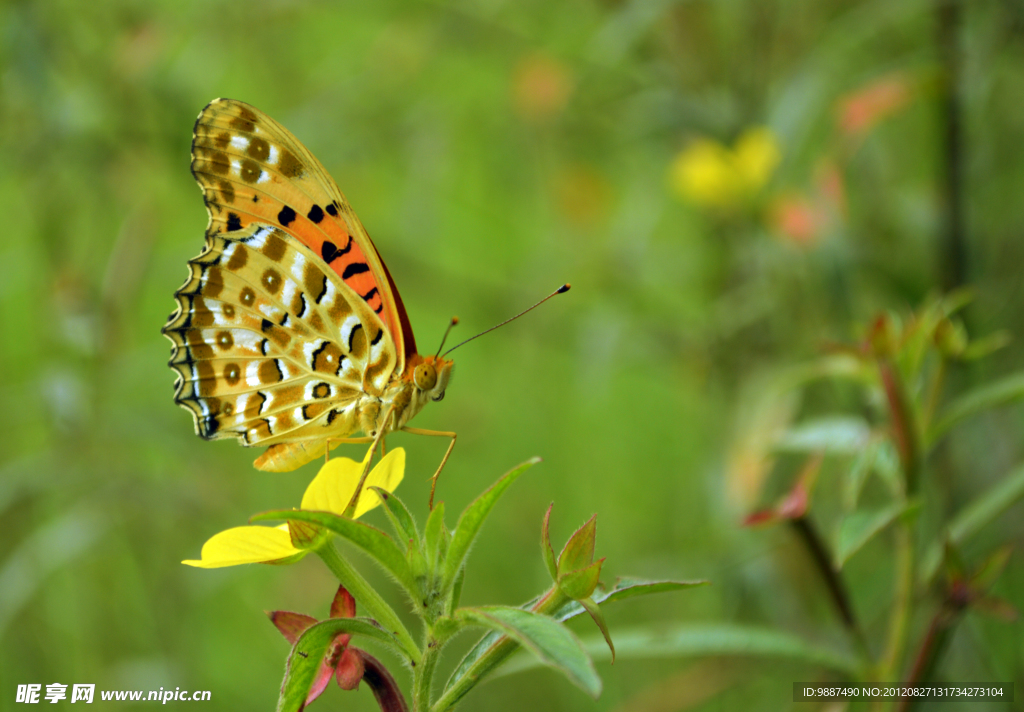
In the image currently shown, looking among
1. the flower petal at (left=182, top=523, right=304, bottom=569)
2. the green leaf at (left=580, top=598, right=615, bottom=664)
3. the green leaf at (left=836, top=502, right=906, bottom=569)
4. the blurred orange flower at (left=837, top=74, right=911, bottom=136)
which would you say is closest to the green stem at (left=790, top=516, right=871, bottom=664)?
the green leaf at (left=836, top=502, right=906, bottom=569)

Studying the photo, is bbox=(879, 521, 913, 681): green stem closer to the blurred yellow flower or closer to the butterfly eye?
the butterfly eye

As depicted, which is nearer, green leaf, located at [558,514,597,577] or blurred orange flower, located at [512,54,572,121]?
green leaf, located at [558,514,597,577]

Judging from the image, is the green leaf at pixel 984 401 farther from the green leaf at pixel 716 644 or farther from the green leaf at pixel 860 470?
the green leaf at pixel 716 644

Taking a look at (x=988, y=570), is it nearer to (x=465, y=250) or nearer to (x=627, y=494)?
(x=627, y=494)

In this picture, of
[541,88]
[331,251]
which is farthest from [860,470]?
[541,88]

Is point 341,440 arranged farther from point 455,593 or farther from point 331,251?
point 455,593

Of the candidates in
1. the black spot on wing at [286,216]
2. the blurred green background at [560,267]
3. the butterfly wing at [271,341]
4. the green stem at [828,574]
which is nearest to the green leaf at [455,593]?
the green stem at [828,574]
